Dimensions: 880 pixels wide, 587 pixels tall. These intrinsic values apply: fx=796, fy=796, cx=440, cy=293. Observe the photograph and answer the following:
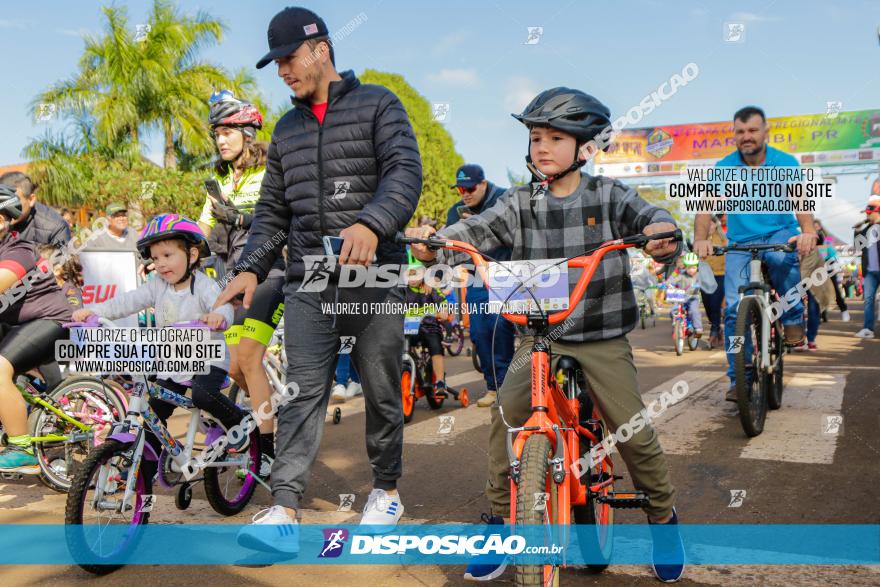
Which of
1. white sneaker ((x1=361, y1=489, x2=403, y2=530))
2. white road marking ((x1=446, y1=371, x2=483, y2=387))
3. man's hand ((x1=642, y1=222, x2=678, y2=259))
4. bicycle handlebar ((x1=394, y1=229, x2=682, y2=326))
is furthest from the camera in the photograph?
white road marking ((x1=446, y1=371, x2=483, y2=387))

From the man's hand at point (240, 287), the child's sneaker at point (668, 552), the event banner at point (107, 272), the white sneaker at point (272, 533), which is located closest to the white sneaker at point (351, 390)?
the event banner at point (107, 272)

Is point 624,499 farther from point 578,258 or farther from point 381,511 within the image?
point 381,511

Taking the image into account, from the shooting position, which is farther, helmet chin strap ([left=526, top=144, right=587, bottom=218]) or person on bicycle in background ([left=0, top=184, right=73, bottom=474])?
person on bicycle in background ([left=0, top=184, right=73, bottom=474])

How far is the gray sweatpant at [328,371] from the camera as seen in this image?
11.6 feet

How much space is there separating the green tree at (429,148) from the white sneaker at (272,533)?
38.0m

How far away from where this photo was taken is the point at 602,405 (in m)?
3.12

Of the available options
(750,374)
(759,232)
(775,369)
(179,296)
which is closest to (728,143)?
(759,232)

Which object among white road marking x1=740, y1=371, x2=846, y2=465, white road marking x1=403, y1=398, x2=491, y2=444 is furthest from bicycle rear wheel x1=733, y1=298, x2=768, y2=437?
white road marking x1=403, y1=398, x2=491, y2=444

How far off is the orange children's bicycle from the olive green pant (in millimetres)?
84

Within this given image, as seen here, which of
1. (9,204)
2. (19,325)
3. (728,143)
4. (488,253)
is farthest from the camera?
(728,143)

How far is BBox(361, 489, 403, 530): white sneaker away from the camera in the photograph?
3.79 m

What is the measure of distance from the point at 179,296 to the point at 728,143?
174 ft

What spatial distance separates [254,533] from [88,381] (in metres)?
2.91

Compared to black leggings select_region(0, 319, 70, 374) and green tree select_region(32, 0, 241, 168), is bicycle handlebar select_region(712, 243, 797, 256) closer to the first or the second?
black leggings select_region(0, 319, 70, 374)
